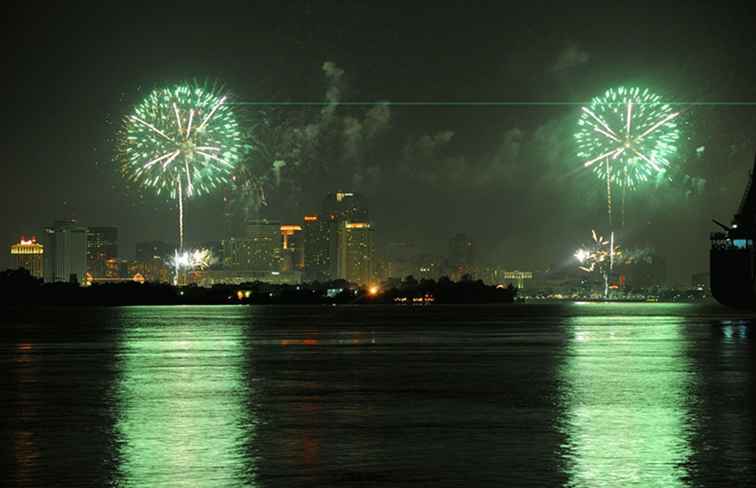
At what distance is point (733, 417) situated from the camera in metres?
36.7

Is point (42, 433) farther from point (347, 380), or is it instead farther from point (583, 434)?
point (347, 380)

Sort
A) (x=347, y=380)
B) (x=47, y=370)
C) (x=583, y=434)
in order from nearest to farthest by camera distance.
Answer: (x=583, y=434) → (x=347, y=380) → (x=47, y=370)

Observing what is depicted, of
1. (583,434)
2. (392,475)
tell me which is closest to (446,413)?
(583,434)

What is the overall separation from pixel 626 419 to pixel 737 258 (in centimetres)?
14502

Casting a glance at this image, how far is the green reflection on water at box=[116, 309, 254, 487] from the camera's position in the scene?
Result: 86.5 ft

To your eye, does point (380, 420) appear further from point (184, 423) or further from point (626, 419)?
point (626, 419)

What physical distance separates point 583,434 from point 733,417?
6328 mm

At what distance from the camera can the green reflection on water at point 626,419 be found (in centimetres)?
2644

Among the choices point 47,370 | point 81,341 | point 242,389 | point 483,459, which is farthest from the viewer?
point 81,341

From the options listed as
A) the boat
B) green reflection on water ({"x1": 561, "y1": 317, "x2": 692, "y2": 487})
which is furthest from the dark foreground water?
the boat

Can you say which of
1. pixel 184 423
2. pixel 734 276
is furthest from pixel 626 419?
pixel 734 276

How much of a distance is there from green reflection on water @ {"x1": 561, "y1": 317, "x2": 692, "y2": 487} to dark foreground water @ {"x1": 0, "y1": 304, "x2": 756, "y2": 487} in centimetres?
7

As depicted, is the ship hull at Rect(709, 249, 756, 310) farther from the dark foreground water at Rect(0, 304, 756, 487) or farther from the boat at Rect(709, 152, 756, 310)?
the dark foreground water at Rect(0, 304, 756, 487)

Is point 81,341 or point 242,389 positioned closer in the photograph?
point 242,389
